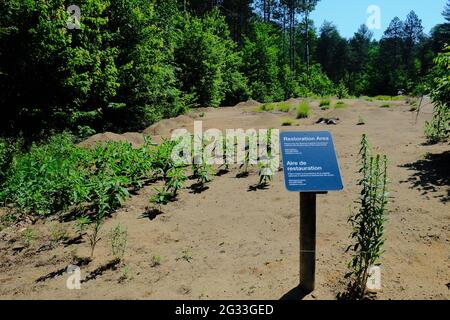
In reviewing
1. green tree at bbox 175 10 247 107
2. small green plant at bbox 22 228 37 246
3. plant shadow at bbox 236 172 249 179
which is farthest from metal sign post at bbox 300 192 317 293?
green tree at bbox 175 10 247 107

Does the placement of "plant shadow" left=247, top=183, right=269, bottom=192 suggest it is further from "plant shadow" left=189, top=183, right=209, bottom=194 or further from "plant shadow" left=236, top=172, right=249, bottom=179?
"plant shadow" left=189, top=183, right=209, bottom=194

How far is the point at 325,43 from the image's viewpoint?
210 ft

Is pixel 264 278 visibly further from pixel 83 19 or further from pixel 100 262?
pixel 83 19

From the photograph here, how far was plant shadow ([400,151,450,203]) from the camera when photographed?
6.09 meters

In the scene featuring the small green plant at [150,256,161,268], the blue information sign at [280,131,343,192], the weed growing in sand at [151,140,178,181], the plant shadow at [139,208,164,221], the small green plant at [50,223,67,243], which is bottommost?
the small green plant at [150,256,161,268]

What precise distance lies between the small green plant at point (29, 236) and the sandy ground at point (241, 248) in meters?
0.09

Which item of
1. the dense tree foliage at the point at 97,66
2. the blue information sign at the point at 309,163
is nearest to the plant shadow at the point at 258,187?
the blue information sign at the point at 309,163

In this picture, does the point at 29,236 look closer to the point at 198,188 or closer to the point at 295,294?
the point at 198,188

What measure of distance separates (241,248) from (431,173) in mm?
4099

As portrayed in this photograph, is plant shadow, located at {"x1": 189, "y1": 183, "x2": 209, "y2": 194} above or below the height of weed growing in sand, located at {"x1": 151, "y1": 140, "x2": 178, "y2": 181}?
below
